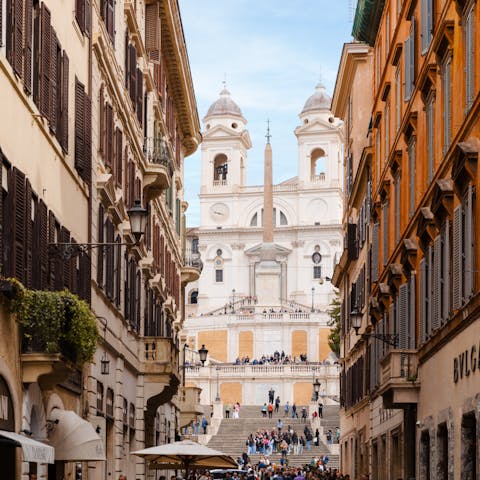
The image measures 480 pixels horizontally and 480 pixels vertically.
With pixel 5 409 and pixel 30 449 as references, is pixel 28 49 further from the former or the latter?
pixel 30 449

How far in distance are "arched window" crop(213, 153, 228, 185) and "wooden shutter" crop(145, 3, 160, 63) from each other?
135 m

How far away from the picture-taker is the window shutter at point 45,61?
22781mm

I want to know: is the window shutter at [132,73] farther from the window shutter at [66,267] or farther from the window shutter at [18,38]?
the window shutter at [18,38]

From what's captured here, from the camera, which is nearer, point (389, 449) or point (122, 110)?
point (122, 110)

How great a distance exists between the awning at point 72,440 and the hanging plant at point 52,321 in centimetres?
180

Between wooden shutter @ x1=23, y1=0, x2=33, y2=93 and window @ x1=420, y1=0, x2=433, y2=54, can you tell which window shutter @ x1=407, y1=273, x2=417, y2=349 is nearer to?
window @ x1=420, y1=0, x2=433, y2=54

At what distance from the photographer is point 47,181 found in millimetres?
24031

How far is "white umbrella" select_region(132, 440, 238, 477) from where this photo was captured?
2967 cm

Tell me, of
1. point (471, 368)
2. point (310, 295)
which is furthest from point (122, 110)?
point (310, 295)

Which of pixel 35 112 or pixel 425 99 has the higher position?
pixel 425 99

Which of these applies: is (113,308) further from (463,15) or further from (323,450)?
(323,450)

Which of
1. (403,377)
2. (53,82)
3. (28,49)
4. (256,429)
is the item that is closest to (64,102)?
(53,82)

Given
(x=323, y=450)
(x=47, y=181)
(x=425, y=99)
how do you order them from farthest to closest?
1. (x=323, y=450)
2. (x=425, y=99)
3. (x=47, y=181)

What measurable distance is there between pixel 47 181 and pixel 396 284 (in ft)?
41.8
